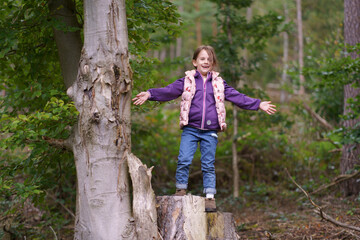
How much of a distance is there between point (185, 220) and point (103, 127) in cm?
120

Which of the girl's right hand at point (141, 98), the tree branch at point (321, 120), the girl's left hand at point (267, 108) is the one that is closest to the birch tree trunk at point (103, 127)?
the girl's right hand at point (141, 98)

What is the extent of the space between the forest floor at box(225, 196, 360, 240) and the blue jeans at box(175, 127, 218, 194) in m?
1.04

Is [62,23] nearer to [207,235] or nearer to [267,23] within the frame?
[207,235]

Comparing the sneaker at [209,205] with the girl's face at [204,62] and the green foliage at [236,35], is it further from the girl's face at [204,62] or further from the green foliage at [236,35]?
the green foliage at [236,35]

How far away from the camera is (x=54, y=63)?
17.0ft

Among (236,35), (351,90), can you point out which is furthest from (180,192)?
(351,90)

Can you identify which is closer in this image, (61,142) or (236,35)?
(61,142)

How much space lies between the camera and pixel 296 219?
19.2ft

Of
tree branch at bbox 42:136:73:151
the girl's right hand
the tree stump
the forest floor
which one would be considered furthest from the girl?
the forest floor

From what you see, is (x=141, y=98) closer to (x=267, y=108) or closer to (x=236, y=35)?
(x=267, y=108)

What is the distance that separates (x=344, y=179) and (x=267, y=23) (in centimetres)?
325

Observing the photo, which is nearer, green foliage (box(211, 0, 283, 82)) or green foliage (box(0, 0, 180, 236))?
green foliage (box(0, 0, 180, 236))

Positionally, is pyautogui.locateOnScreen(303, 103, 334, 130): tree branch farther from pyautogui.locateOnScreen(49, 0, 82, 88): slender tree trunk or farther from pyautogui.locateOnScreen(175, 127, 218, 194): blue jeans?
pyautogui.locateOnScreen(49, 0, 82, 88): slender tree trunk

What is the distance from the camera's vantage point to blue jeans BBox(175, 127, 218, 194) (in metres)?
3.92
